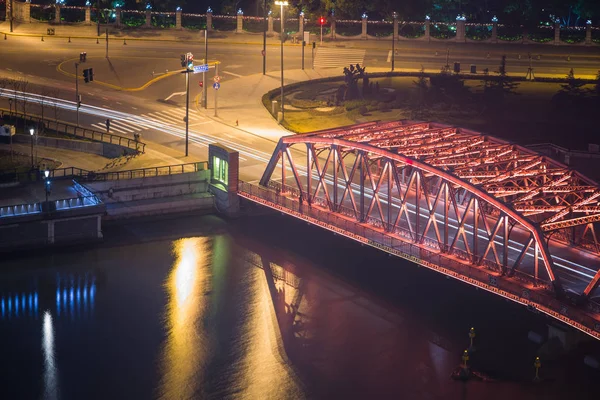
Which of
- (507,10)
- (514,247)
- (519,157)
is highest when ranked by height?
(507,10)

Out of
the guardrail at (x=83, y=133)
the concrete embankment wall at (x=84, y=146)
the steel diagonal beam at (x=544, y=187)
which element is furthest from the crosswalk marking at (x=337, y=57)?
the steel diagonal beam at (x=544, y=187)

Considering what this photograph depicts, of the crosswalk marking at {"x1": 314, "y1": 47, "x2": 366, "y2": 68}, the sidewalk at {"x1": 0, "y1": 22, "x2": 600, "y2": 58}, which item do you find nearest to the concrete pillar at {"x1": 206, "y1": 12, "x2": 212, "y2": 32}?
the sidewalk at {"x1": 0, "y1": 22, "x2": 600, "y2": 58}

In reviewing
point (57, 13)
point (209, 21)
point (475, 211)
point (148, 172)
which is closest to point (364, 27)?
point (209, 21)

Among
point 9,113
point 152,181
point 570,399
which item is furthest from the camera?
point 9,113

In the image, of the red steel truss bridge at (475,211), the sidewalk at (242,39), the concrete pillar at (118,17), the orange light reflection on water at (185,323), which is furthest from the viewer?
the concrete pillar at (118,17)

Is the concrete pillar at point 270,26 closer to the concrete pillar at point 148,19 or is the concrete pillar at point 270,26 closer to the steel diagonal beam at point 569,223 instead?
the concrete pillar at point 148,19

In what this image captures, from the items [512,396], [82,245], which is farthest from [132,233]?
[512,396]

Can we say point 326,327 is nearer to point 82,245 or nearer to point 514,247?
point 514,247
